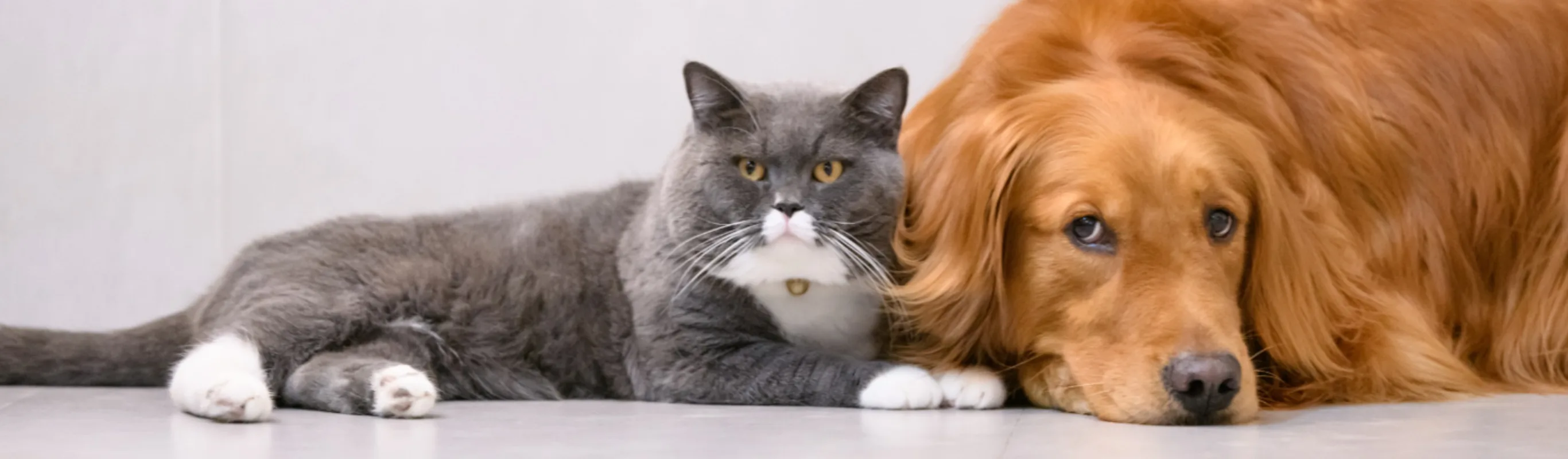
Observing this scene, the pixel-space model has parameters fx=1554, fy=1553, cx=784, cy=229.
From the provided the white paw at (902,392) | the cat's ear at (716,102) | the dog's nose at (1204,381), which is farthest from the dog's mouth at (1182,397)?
the cat's ear at (716,102)

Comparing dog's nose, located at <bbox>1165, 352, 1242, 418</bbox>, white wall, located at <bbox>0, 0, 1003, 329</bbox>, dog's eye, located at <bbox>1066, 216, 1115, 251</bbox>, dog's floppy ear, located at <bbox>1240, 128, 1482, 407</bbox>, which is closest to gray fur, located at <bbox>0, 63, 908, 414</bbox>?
dog's eye, located at <bbox>1066, 216, 1115, 251</bbox>

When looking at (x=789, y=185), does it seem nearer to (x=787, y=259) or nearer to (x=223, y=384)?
(x=787, y=259)

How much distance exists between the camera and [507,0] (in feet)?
11.4

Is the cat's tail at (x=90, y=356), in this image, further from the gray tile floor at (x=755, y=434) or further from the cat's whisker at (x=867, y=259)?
the cat's whisker at (x=867, y=259)

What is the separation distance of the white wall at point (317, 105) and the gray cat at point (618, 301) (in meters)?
0.95

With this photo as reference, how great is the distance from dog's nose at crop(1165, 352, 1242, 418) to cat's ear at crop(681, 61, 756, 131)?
724 millimetres

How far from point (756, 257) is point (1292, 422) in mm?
784

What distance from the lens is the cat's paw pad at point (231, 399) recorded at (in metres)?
2.03

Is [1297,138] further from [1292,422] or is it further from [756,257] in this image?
[756,257]

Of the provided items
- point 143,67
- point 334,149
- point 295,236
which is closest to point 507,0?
point 334,149

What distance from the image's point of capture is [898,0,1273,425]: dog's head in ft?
6.77

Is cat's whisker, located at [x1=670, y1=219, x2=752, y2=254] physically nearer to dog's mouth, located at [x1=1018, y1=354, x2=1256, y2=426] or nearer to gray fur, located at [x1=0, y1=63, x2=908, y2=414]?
gray fur, located at [x1=0, y1=63, x2=908, y2=414]

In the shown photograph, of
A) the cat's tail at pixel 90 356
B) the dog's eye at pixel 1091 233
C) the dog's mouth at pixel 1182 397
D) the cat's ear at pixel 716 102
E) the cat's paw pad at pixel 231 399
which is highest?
the cat's ear at pixel 716 102

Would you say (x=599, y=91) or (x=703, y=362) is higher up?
(x=599, y=91)
